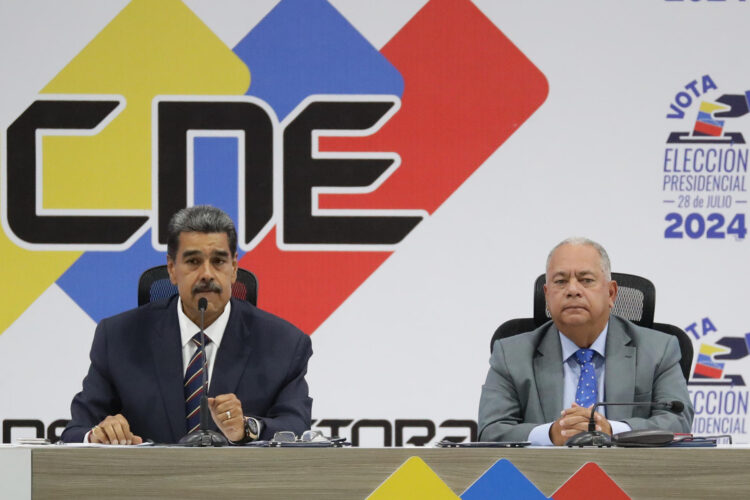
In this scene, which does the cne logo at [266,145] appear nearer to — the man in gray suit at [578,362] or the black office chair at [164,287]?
the black office chair at [164,287]

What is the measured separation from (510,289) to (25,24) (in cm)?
260

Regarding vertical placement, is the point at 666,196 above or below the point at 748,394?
above

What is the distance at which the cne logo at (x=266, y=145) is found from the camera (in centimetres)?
484

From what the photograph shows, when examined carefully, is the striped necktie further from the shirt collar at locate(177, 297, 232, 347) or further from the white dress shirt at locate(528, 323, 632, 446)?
the white dress shirt at locate(528, 323, 632, 446)

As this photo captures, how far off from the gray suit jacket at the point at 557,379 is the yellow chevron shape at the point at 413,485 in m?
0.97

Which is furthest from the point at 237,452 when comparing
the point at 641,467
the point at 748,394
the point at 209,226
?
Answer: the point at 748,394

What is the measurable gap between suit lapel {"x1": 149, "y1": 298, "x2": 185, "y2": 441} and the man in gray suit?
0.96 m

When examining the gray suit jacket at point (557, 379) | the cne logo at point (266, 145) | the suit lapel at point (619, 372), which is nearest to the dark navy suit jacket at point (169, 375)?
the gray suit jacket at point (557, 379)

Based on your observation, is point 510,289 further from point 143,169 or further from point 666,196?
point 143,169

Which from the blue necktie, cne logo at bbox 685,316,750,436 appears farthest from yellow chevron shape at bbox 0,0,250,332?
cne logo at bbox 685,316,750,436

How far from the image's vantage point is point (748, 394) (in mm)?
4844

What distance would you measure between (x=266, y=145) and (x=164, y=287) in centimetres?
140

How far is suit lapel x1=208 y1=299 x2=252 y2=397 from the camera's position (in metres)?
3.25

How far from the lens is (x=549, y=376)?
3.35 meters
